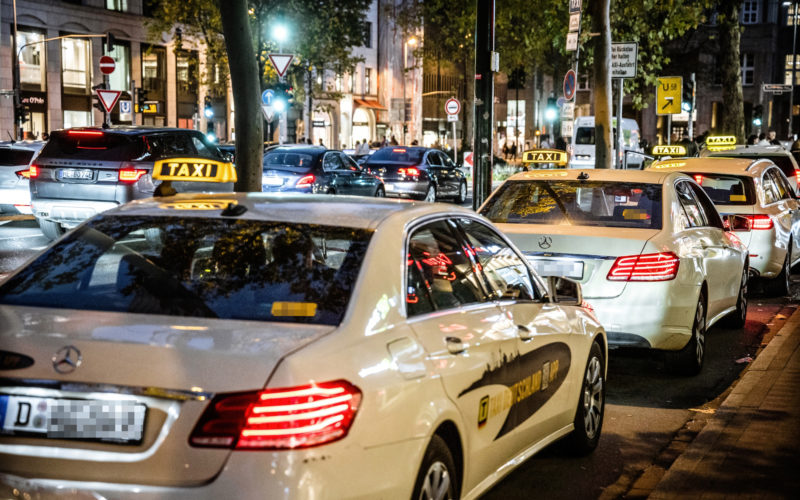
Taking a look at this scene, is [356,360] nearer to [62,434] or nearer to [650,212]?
[62,434]

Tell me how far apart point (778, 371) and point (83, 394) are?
20.7ft

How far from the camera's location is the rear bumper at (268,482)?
10.9 feet

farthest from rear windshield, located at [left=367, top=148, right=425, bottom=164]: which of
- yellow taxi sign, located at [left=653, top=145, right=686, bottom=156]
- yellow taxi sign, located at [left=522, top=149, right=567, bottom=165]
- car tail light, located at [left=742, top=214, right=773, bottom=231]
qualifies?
car tail light, located at [left=742, top=214, right=773, bottom=231]

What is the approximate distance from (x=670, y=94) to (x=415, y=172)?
24.5 feet

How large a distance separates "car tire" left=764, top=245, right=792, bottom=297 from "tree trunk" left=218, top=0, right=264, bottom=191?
648 cm

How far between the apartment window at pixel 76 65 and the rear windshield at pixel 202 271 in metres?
53.9

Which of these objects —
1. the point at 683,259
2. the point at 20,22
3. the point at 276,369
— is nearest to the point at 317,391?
the point at 276,369

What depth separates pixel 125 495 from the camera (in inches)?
134

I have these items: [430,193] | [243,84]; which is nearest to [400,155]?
[430,193]

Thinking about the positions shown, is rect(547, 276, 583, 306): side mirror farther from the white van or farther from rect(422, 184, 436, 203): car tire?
the white van

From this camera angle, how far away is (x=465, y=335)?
447 centimetres

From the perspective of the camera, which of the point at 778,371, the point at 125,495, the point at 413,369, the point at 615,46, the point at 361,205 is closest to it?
the point at 125,495

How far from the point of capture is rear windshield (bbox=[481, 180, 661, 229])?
8961 millimetres

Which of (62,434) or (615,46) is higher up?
(615,46)
